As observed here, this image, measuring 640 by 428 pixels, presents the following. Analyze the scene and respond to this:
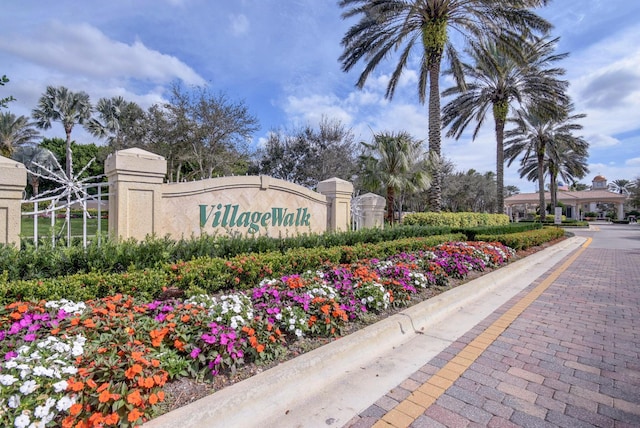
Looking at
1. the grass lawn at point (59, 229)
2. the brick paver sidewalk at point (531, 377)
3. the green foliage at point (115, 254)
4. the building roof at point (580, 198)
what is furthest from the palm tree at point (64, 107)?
the building roof at point (580, 198)

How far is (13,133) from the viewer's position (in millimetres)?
34750

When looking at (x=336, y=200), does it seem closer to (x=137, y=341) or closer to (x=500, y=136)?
(x=137, y=341)

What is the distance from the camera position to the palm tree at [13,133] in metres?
34.1

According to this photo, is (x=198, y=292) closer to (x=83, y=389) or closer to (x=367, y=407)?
(x=83, y=389)

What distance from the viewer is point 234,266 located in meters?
4.50

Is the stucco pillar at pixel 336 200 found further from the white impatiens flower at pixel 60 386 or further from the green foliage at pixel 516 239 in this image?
the white impatiens flower at pixel 60 386

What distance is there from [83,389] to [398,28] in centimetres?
1625

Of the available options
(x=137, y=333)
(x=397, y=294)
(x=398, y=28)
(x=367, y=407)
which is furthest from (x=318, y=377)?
(x=398, y=28)

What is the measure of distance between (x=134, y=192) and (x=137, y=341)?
3.80 metres

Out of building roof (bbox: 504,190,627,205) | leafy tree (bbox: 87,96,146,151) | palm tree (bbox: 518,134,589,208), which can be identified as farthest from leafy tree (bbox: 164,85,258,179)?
building roof (bbox: 504,190,627,205)

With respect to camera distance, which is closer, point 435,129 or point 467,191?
point 435,129

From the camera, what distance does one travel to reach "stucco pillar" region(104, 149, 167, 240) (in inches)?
212

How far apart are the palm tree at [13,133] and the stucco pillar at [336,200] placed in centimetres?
3889

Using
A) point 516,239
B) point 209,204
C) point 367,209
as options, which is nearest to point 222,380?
point 209,204
